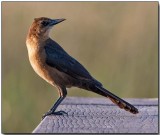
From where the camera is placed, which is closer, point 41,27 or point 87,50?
point 41,27

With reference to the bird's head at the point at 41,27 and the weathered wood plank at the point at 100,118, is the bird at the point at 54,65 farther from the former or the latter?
the weathered wood plank at the point at 100,118

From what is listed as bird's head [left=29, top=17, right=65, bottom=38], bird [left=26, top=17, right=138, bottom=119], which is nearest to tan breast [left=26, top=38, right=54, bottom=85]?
bird [left=26, top=17, right=138, bottom=119]

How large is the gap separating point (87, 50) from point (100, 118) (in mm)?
1774

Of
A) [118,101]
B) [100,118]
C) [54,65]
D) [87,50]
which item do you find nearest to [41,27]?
[54,65]

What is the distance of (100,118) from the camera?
5.06 meters

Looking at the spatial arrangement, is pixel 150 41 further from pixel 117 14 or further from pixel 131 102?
pixel 131 102

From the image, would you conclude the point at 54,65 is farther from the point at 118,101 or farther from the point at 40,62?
the point at 118,101

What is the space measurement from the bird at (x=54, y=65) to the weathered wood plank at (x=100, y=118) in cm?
14

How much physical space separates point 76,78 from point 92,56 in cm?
85

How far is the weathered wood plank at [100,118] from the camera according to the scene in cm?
472

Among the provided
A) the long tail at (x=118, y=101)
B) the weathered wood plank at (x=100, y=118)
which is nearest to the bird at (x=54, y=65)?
the long tail at (x=118, y=101)

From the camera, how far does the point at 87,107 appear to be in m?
5.53

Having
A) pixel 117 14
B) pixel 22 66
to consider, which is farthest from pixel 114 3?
pixel 22 66

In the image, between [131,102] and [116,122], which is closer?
[116,122]
